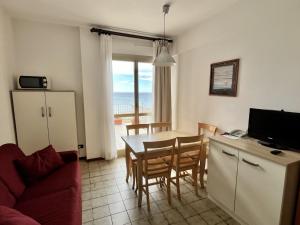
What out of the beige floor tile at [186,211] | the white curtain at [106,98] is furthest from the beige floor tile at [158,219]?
the white curtain at [106,98]

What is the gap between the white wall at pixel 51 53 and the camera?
3.03 metres

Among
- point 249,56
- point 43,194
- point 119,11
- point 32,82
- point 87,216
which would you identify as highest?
point 119,11

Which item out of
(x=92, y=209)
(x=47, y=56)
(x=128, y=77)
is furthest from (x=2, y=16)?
(x=92, y=209)

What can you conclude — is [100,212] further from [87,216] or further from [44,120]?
[44,120]

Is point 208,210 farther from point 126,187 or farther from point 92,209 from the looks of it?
point 92,209

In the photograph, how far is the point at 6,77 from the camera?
2580 millimetres

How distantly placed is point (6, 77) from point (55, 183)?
1.92m

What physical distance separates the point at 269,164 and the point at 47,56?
3797mm

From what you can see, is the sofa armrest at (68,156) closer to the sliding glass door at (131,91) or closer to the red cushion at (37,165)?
the red cushion at (37,165)

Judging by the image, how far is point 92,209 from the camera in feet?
7.07

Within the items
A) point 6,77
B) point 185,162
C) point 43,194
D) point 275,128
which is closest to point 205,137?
point 185,162

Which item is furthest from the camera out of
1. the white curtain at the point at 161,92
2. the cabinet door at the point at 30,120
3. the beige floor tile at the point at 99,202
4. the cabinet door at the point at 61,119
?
the white curtain at the point at 161,92

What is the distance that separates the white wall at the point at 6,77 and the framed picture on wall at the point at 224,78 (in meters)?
3.27

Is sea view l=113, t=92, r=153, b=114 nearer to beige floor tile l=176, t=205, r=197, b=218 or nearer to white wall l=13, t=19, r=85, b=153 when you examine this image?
white wall l=13, t=19, r=85, b=153
